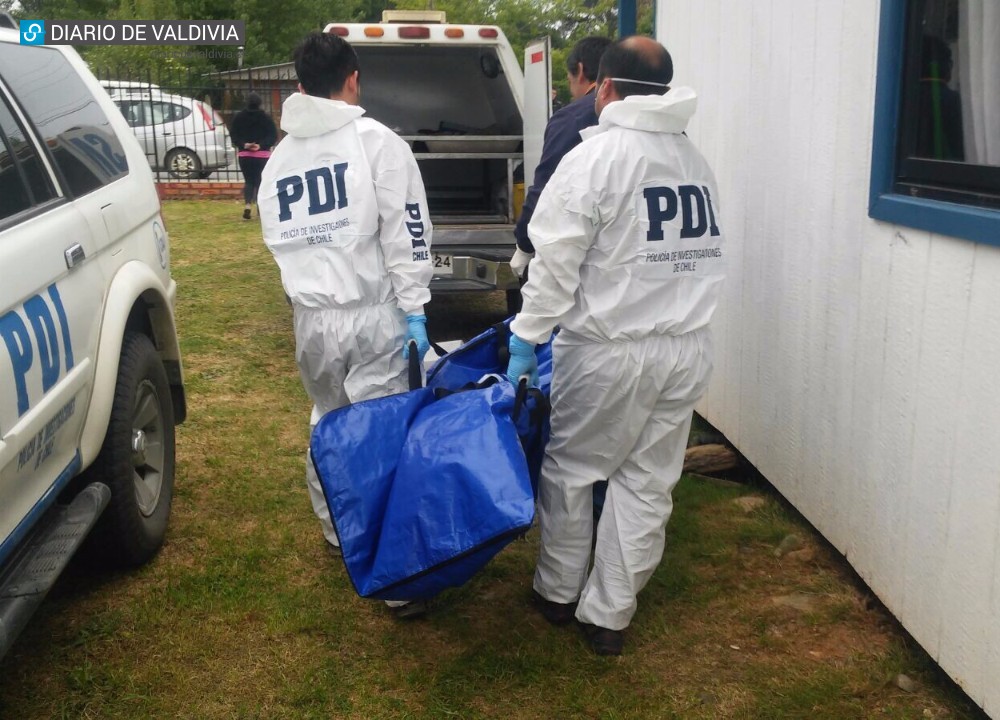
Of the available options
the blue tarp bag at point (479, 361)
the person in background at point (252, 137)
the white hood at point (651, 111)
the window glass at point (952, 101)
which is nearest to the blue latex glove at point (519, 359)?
the blue tarp bag at point (479, 361)

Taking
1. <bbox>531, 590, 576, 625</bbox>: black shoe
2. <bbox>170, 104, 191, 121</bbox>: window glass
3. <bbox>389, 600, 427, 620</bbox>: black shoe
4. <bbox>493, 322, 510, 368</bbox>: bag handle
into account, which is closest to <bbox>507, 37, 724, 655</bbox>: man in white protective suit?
<bbox>531, 590, 576, 625</bbox>: black shoe

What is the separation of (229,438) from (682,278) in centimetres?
300

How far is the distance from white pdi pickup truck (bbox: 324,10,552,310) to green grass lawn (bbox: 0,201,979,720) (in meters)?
2.80

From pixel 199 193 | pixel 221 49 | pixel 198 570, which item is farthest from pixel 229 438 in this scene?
pixel 221 49

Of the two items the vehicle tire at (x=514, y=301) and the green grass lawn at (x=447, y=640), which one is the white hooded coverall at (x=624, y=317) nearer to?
the green grass lawn at (x=447, y=640)

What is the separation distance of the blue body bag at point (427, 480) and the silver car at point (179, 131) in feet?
50.2

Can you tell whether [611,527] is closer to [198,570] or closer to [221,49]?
[198,570]

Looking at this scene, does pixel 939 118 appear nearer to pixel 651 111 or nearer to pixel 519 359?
pixel 651 111

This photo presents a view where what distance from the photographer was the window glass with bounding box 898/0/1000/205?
2717 mm

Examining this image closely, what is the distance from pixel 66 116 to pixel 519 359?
6.16 feet

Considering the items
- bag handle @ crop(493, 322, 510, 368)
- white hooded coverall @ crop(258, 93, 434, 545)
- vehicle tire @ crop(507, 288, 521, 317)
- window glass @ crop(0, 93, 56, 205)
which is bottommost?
vehicle tire @ crop(507, 288, 521, 317)

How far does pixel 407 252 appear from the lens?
3.52 meters

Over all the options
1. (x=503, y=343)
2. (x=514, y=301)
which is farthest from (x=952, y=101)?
(x=514, y=301)

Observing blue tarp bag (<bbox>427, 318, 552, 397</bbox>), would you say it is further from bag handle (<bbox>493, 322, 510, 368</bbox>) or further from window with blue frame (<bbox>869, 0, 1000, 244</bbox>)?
window with blue frame (<bbox>869, 0, 1000, 244</bbox>)
